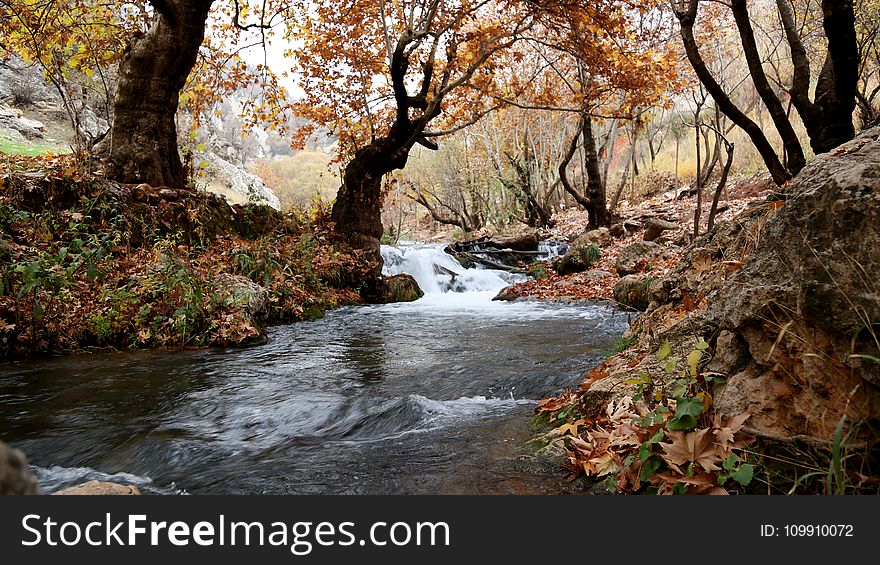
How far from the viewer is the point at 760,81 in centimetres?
741

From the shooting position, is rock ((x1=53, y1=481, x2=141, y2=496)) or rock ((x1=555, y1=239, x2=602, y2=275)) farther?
rock ((x1=555, y1=239, x2=602, y2=275))

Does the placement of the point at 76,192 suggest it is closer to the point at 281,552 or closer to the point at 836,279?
the point at 281,552

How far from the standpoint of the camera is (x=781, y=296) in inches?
80.0

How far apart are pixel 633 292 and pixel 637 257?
2649 mm

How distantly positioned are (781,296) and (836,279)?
0.24 m

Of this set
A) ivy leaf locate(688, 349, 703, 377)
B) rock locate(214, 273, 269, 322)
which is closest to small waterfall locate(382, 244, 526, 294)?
rock locate(214, 273, 269, 322)

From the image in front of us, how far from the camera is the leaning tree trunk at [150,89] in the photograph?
9.39 meters

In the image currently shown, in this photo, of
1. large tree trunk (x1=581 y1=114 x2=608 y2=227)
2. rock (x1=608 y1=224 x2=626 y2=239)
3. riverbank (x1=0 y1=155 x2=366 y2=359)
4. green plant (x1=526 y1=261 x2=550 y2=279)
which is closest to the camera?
riverbank (x1=0 y1=155 x2=366 y2=359)

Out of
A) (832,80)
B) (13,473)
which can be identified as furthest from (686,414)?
(832,80)

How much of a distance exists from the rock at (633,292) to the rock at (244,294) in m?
6.14

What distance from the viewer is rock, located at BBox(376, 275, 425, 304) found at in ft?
40.1

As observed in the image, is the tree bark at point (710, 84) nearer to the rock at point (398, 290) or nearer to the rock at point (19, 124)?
the rock at point (398, 290)

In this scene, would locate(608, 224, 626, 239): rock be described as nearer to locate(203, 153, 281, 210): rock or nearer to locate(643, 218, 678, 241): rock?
locate(643, 218, 678, 241): rock

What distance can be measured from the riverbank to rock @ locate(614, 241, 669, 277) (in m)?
6.30
